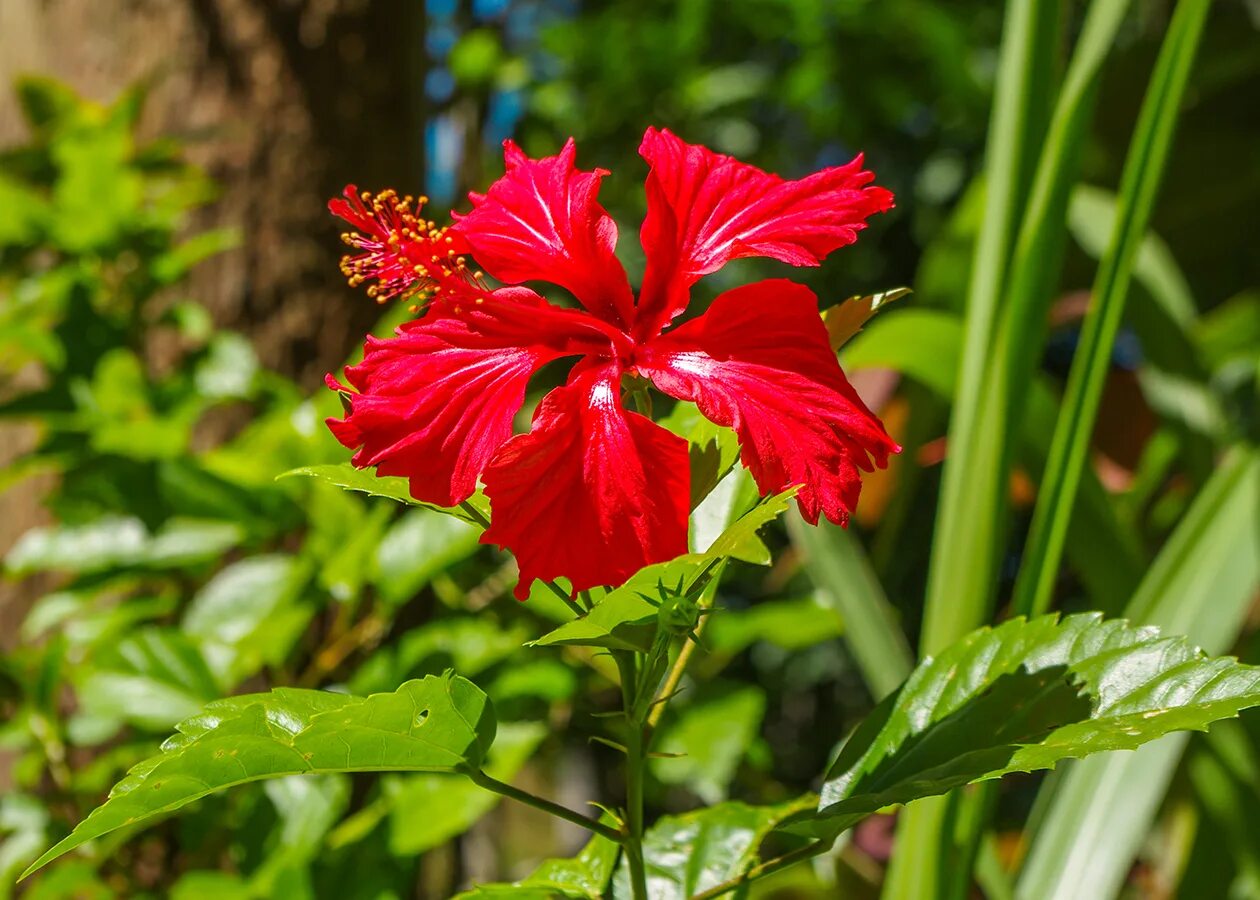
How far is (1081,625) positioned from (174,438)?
0.58m

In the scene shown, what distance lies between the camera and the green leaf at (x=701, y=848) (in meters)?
0.39

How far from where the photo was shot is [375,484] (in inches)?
13.0

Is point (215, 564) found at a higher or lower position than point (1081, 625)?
lower

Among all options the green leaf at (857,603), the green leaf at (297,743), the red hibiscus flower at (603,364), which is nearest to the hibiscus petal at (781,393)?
the red hibiscus flower at (603,364)

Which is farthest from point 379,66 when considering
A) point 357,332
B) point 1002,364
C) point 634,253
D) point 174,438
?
point 634,253

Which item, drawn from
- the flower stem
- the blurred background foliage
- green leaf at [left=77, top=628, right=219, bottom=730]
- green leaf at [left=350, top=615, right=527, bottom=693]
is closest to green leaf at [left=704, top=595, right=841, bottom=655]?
the blurred background foliage

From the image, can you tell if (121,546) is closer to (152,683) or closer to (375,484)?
(152,683)

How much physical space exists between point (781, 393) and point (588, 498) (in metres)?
0.06

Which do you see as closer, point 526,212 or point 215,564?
point 526,212

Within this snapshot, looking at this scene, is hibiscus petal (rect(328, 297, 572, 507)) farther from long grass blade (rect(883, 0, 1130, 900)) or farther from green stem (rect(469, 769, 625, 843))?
long grass blade (rect(883, 0, 1130, 900))

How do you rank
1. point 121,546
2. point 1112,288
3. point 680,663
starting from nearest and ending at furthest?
point 680,663
point 1112,288
point 121,546

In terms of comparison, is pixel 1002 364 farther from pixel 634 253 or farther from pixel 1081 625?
pixel 634 253

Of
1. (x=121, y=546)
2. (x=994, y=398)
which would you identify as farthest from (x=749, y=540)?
(x=121, y=546)

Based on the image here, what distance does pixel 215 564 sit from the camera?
85 cm
